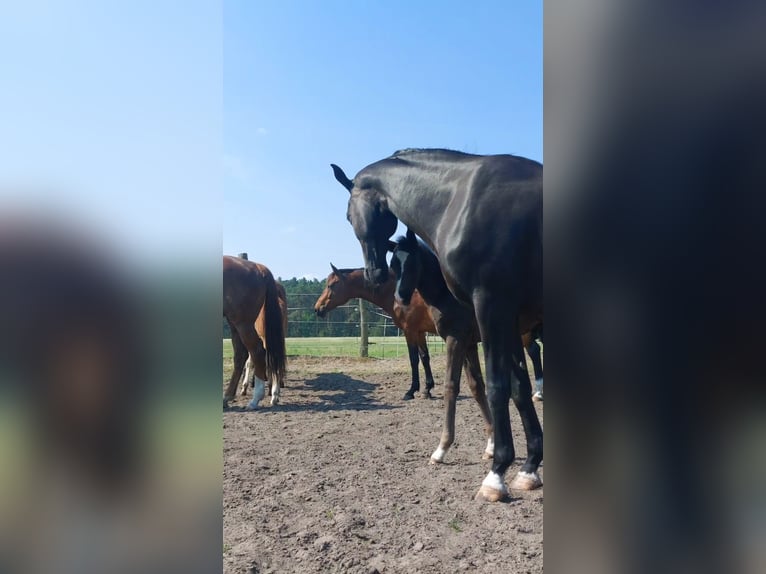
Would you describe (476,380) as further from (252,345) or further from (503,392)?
(252,345)

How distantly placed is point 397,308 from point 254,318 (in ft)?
9.85

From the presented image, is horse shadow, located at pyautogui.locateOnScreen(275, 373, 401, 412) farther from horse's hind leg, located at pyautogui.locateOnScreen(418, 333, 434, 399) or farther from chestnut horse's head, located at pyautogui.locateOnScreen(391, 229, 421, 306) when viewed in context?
chestnut horse's head, located at pyautogui.locateOnScreen(391, 229, 421, 306)

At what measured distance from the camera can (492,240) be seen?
8.54 ft

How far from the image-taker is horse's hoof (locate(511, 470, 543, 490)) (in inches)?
127

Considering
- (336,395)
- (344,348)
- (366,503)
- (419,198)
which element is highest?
(419,198)

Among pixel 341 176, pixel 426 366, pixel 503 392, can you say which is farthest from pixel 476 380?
pixel 426 366

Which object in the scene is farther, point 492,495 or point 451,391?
point 451,391

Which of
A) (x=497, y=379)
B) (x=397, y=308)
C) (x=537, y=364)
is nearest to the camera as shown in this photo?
(x=497, y=379)

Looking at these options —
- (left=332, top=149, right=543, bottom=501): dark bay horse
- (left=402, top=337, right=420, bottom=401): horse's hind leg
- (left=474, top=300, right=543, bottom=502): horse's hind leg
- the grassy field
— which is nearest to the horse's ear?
(left=332, top=149, right=543, bottom=501): dark bay horse
